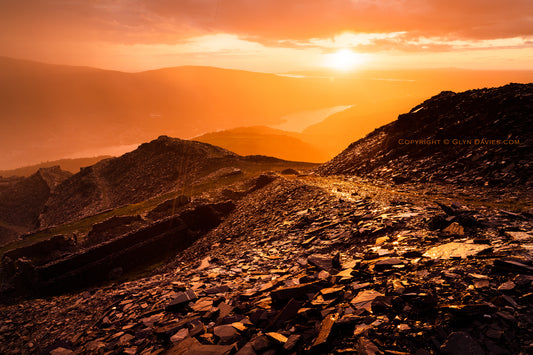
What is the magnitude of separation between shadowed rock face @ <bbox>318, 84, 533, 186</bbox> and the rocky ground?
4113 millimetres

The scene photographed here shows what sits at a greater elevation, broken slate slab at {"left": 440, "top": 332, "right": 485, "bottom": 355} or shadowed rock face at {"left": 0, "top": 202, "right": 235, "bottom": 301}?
broken slate slab at {"left": 440, "top": 332, "right": 485, "bottom": 355}

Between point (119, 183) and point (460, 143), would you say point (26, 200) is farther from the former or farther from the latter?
point (460, 143)

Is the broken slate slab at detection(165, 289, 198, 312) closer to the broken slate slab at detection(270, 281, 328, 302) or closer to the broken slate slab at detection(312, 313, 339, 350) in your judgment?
the broken slate slab at detection(270, 281, 328, 302)

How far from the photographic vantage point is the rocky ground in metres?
6.48

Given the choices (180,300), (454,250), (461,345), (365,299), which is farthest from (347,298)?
(180,300)

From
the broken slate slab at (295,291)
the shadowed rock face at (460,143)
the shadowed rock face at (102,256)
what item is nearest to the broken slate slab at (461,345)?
the broken slate slab at (295,291)

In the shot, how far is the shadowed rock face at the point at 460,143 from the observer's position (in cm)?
2152

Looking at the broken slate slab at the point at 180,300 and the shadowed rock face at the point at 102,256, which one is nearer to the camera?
the broken slate slab at the point at 180,300

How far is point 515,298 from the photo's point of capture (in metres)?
6.58

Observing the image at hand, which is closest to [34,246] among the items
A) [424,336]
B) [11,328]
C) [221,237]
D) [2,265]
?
[2,265]

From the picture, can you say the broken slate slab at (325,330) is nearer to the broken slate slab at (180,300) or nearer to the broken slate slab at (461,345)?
the broken slate slab at (461,345)

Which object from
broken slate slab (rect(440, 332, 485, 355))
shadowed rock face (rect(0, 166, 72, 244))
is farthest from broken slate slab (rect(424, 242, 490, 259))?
shadowed rock face (rect(0, 166, 72, 244))

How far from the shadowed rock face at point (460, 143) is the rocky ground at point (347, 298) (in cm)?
411

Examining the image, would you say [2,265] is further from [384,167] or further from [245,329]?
[384,167]
